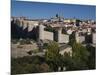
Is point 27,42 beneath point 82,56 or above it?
above

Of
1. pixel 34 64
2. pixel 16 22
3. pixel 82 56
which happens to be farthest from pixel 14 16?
pixel 82 56

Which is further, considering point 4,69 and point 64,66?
point 64,66

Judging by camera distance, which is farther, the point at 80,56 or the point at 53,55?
the point at 80,56

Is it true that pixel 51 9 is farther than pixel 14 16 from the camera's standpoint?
Yes

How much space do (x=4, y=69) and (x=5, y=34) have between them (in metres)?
0.34

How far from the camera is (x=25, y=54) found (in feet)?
6.69

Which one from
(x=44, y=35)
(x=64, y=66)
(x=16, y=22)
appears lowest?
(x=64, y=66)

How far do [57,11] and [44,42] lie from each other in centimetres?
36

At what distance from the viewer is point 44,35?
6.88ft

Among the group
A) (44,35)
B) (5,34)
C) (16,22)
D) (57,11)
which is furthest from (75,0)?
(5,34)

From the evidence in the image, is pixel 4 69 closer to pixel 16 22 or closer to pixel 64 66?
pixel 16 22

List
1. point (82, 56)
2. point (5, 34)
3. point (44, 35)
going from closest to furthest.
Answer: point (5, 34)
point (44, 35)
point (82, 56)

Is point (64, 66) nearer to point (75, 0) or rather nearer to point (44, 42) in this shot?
point (44, 42)

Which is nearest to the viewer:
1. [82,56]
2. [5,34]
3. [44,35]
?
[5,34]
